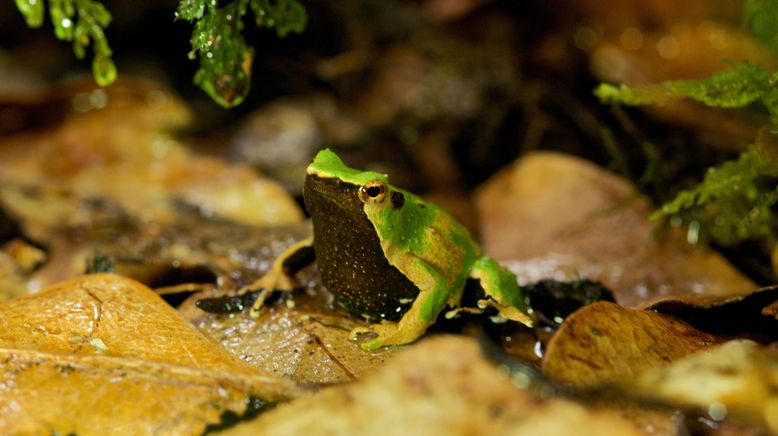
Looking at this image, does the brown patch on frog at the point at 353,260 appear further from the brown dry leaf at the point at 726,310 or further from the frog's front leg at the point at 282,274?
the brown dry leaf at the point at 726,310

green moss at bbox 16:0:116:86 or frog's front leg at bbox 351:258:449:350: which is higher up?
green moss at bbox 16:0:116:86

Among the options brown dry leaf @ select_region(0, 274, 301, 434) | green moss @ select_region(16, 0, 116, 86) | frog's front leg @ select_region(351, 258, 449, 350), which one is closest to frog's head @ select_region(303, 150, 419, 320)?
frog's front leg @ select_region(351, 258, 449, 350)

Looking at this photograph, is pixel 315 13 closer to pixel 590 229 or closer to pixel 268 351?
pixel 590 229

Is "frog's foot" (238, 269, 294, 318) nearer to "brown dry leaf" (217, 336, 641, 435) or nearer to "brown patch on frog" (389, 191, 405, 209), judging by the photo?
"brown patch on frog" (389, 191, 405, 209)

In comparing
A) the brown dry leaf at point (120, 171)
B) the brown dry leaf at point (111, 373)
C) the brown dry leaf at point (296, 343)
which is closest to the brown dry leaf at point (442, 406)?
the brown dry leaf at point (111, 373)

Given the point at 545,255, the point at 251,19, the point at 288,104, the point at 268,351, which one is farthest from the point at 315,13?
the point at 268,351
